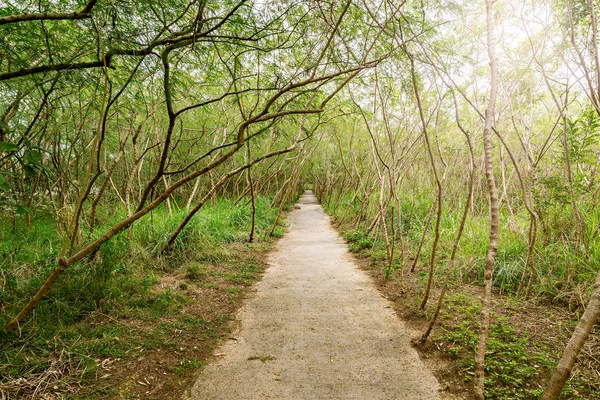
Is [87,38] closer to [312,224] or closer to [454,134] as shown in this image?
[454,134]

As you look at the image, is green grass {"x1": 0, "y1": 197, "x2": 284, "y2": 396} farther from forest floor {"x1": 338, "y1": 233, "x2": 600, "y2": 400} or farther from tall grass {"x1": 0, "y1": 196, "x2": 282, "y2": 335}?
forest floor {"x1": 338, "y1": 233, "x2": 600, "y2": 400}

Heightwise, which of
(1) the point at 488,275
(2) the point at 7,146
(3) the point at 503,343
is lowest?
(3) the point at 503,343

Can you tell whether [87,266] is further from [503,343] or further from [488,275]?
[503,343]

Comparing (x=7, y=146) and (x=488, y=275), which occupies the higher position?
(x=7, y=146)

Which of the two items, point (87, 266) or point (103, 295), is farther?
point (87, 266)

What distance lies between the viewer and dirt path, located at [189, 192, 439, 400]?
2272mm

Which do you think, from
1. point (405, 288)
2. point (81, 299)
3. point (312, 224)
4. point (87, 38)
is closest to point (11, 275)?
point (81, 299)

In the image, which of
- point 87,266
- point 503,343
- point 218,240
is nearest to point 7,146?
point 87,266

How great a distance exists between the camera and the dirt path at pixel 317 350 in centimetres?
227

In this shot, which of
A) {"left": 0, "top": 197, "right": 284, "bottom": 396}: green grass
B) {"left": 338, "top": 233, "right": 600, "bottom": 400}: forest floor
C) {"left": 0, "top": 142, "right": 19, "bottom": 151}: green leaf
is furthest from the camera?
{"left": 0, "top": 197, "right": 284, "bottom": 396}: green grass

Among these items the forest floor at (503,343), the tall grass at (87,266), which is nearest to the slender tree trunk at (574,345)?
the forest floor at (503,343)

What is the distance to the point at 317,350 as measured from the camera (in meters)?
2.82

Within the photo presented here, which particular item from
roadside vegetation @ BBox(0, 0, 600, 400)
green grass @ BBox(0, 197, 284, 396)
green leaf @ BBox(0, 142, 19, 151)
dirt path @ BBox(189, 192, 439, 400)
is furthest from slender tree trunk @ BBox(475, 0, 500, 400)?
green leaf @ BBox(0, 142, 19, 151)

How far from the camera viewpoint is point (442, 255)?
5441 millimetres
